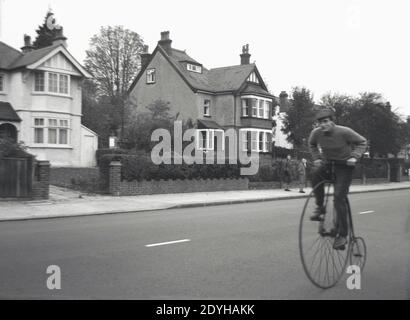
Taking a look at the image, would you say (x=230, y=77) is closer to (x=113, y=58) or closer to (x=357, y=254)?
(x=113, y=58)

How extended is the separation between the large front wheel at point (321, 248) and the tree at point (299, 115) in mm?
42863

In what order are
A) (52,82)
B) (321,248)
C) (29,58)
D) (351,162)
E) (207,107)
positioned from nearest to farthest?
(321,248) → (351,162) → (52,82) → (29,58) → (207,107)

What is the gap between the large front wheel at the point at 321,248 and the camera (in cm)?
578

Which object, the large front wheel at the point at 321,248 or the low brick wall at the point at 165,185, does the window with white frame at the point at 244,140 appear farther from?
the large front wheel at the point at 321,248

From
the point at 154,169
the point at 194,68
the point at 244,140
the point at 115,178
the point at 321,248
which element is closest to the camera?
the point at 321,248

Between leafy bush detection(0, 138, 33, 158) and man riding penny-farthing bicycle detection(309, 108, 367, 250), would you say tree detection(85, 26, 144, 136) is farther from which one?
man riding penny-farthing bicycle detection(309, 108, 367, 250)

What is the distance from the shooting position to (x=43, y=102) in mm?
29109

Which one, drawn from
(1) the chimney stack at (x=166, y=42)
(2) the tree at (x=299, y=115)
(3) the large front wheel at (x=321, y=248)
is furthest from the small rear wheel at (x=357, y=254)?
(2) the tree at (x=299, y=115)

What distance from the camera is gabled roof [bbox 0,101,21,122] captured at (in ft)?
91.3

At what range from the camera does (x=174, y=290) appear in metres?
5.61

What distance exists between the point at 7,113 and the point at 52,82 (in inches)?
130

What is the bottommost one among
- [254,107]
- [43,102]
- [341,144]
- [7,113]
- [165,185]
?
[165,185]

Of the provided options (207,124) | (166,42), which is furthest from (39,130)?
(166,42)
